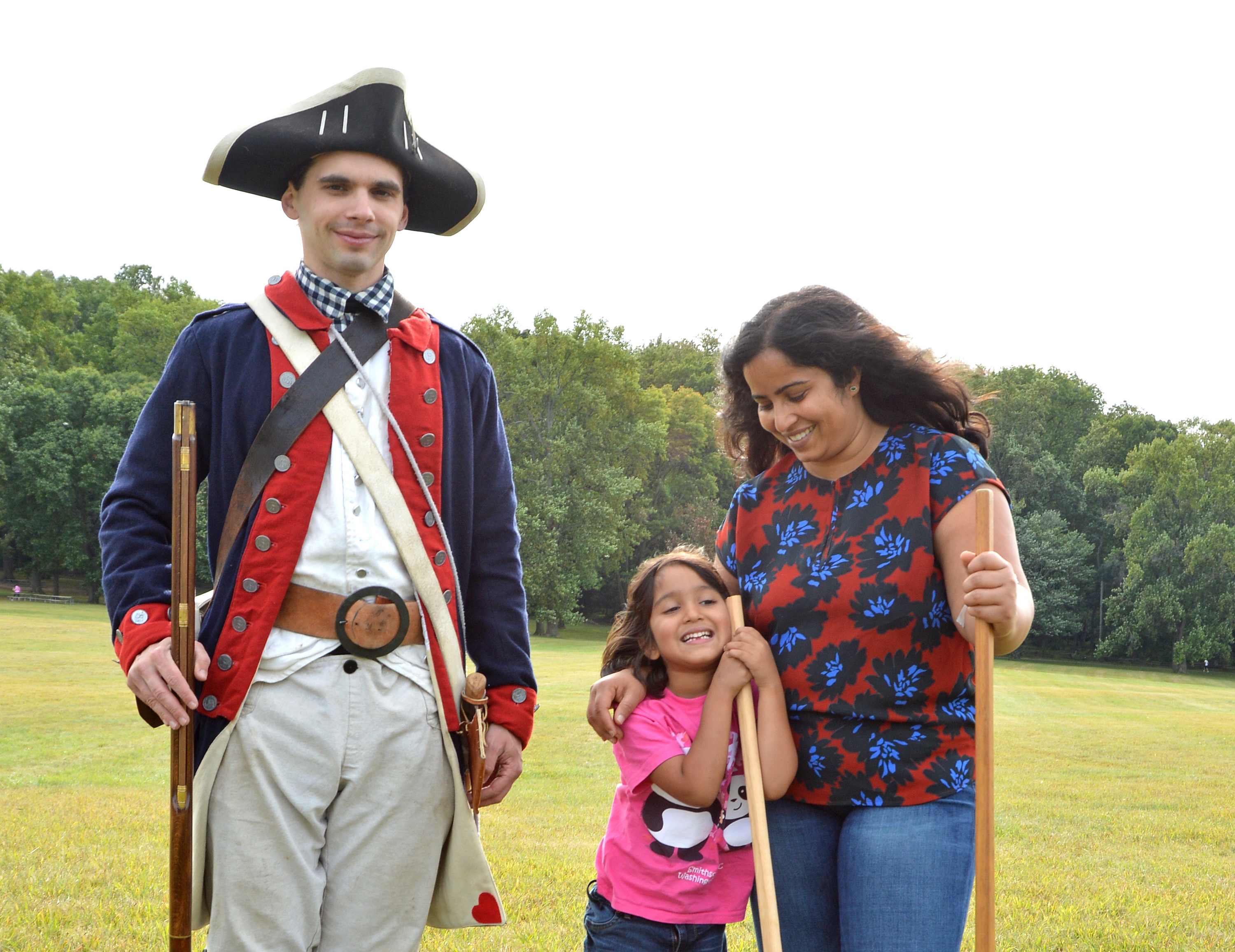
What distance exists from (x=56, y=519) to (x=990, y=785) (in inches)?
1893

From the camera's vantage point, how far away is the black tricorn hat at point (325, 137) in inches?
118

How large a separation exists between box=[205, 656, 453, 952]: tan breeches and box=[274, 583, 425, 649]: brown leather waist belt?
0.23ft

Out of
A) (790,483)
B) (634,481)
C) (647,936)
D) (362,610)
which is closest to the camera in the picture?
(362,610)

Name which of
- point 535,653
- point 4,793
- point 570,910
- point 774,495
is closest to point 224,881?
point 774,495

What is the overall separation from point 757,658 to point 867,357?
92 centimetres

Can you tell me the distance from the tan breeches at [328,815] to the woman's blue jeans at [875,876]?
100cm

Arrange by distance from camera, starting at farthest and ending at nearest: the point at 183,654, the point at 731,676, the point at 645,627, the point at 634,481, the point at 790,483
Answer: the point at 634,481, the point at 645,627, the point at 790,483, the point at 731,676, the point at 183,654

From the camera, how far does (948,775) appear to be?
292 cm

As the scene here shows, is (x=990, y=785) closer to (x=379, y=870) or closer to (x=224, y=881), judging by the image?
(x=379, y=870)

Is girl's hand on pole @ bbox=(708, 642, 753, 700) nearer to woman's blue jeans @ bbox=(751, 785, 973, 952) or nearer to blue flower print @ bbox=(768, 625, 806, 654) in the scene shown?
blue flower print @ bbox=(768, 625, 806, 654)

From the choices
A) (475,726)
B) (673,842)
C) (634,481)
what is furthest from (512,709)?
(634,481)

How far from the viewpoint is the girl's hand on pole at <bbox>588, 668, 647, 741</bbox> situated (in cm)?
338

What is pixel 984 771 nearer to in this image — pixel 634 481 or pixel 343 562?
pixel 343 562

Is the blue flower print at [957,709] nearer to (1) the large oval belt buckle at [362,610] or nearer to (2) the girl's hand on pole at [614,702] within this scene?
(2) the girl's hand on pole at [614,702]
